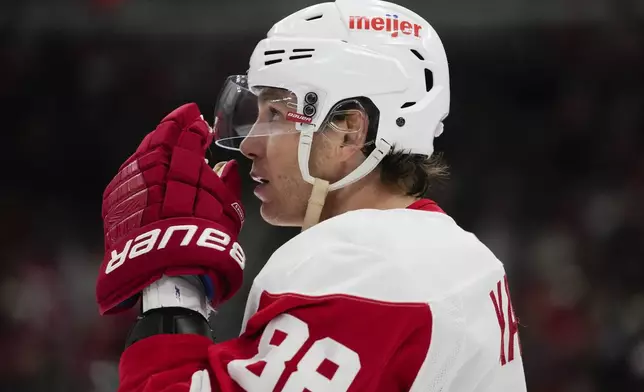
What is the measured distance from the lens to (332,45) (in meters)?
1.60

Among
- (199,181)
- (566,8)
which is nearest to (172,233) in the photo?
(199,181)

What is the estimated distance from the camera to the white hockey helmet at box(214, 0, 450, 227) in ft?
5.19

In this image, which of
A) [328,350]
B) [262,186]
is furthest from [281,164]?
[328,350]

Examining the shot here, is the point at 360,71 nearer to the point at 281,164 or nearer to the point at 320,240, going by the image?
the point at 281,164

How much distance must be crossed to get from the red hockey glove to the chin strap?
0.14 meters

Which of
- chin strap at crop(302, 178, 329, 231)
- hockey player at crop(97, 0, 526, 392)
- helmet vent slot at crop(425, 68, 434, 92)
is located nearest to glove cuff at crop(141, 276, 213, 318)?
hockey player at crop(97, 0, 526, 392)

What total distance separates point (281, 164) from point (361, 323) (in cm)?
43

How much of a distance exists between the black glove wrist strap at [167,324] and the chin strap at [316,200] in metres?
0.28

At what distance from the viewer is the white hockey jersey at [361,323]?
1.31 metres

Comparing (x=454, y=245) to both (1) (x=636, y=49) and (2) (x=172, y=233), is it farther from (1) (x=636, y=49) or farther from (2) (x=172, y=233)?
(1) (x=636, y=49)

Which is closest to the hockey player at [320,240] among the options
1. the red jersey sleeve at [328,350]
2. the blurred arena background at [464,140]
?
the red jersey sleeve at [328,350]

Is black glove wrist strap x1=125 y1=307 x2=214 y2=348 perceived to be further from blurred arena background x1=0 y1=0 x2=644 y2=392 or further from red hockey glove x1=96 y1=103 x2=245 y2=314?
blurred arena background x1=0 y1=0 x2=644 y2=392

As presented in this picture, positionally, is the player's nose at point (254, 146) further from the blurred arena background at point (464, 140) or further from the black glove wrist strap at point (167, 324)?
the blurred arena background at point (464, 140)

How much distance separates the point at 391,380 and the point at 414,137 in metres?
0.49
